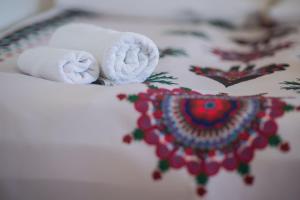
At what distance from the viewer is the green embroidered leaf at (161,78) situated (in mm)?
834

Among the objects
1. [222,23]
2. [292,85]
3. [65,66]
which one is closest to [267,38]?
[222,23]

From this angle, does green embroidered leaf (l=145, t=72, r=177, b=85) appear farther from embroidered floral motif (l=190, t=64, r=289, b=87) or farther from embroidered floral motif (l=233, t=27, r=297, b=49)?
embroidered floral motif (l=233, t=27, r=297, b=49)

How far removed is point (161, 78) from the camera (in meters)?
0.86

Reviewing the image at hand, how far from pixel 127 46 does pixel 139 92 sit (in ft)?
0.50

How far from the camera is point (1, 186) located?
70 centimetres

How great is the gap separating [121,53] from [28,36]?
57cm

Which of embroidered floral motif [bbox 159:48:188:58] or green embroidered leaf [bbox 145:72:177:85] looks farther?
embroidered floral motif [bbox 159:48:188:58]

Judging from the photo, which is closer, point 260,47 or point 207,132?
point 207,132

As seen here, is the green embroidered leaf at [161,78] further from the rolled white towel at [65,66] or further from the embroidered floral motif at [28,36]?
the embroidered floral motif at [28,36]

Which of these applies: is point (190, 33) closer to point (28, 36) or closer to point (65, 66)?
point (28, 36)

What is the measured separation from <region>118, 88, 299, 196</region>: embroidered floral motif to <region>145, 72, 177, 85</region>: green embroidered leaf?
0.16 metres

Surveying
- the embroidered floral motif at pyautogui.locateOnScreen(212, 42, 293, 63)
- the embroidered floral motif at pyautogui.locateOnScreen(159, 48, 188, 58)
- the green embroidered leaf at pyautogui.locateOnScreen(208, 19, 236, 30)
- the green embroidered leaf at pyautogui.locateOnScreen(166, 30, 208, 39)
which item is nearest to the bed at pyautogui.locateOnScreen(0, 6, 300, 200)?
the embroidered floral motif at pyautogui.locateOnScreen(159, 48, 188, 58)

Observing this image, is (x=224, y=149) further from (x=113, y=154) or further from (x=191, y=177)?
(x=113, y=154)

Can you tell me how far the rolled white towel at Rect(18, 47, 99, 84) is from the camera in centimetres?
77
